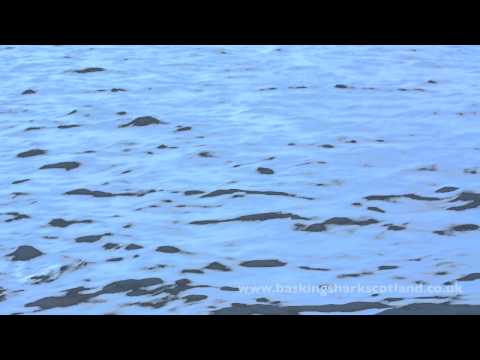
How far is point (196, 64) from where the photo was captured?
11555 mm

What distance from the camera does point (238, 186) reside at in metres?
7.33

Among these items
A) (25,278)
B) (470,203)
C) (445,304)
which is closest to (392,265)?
(445,304)

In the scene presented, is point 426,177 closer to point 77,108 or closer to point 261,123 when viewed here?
point 261,123

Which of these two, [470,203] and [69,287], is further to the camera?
[470,203]

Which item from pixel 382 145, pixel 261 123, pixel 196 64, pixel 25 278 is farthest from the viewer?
pixel 196 64

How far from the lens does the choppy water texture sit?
569 centimetres

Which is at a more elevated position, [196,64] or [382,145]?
[196,64]

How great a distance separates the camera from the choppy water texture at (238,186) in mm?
5691

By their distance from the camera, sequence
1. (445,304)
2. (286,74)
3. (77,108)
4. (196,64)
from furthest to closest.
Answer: (196,64) → (286,74) → (77,108) → (445,304)
